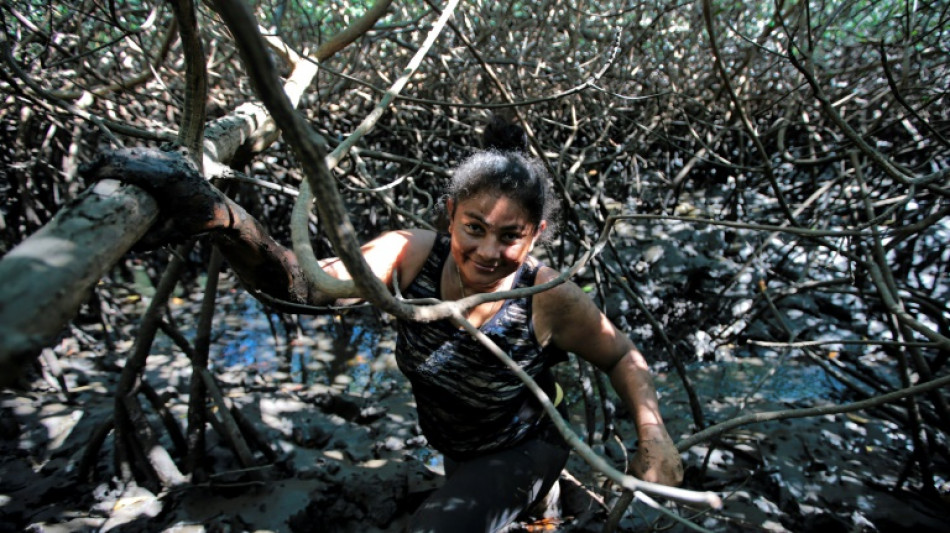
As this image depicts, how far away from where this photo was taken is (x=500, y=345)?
1766 millimetres

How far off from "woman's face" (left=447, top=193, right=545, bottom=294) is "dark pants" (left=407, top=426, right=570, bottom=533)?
65cm

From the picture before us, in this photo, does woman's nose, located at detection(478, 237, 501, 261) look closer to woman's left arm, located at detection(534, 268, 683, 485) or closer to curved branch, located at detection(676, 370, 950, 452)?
woman's left arm, located at detection(534, 268, 683, 485)

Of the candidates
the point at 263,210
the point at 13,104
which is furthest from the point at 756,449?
the point at 13,104

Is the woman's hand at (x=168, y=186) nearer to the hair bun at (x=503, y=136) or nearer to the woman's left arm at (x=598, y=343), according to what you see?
the woman's left arm at (x=598, y=343)

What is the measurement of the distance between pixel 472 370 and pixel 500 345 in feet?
0.43

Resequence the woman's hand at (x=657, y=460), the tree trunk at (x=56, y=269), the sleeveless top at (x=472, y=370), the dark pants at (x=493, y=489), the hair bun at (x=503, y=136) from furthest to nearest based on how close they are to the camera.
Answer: the hair bun at (x=503, y=136)
the sleeveless top at (x=472, y=370)
the dark pants at (x=493, y=489)
the woman's hand at (x=657, y=460)
the tree trunk at (x=56, y=269)

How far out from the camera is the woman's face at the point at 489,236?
166 centimetres

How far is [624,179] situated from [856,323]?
2584 millimetres

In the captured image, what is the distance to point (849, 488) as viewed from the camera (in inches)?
103

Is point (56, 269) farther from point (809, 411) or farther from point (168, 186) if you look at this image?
point (809, 411)

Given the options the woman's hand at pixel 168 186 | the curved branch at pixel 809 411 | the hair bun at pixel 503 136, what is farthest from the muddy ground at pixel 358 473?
the woman's hand at pixel 168 186

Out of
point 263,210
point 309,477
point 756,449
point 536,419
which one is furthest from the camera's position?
point 263,210

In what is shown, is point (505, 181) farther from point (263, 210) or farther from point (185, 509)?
point (263, 210)

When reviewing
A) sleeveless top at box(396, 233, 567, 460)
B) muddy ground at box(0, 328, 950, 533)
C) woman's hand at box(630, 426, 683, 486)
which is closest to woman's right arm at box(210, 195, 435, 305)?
sleeveless top at box(396, 233, 567, 460)
